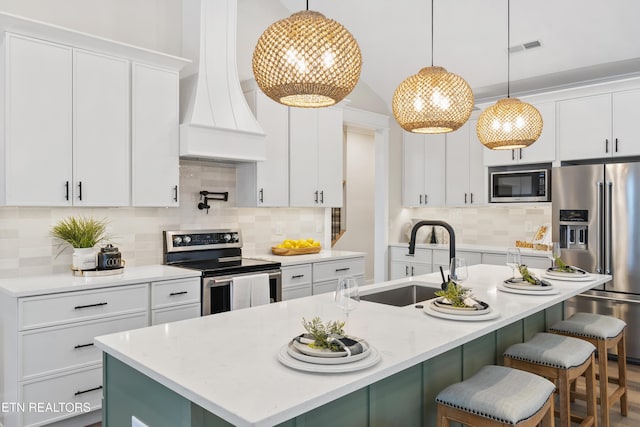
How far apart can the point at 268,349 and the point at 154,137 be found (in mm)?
2418

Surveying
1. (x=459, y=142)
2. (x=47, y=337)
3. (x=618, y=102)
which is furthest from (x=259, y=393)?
(x=459, y=142)

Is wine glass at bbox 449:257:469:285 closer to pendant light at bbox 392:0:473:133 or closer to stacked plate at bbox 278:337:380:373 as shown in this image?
pendant light at bbox 392:0:473:133

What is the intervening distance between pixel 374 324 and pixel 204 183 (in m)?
2.70

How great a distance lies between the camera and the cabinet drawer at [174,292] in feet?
10.6

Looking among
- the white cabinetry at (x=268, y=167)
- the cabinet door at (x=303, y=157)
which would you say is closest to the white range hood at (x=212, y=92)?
the white cabinetry at (x=268, y=167)

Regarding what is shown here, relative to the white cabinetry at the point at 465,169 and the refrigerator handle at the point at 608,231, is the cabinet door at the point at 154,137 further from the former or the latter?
the refrigerator handle at the point at 608,231

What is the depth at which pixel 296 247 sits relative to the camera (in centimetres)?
479

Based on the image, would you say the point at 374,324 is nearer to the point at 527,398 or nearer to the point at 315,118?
the point at 527,398

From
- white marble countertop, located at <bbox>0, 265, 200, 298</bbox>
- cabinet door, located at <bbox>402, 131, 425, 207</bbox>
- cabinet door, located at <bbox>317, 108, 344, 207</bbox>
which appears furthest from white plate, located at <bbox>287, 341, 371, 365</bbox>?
cabinet door, located at <bbox>402, 131, 425, 207</bbox>

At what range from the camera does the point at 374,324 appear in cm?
200

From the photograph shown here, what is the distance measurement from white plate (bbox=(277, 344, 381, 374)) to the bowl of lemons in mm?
3115

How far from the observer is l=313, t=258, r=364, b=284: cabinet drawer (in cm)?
446

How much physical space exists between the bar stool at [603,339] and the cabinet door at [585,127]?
1997 mm

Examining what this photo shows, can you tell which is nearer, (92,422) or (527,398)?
(527,398)
